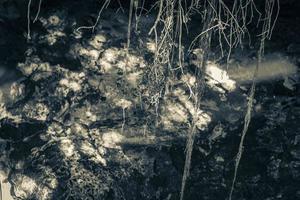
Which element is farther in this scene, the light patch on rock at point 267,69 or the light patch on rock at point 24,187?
Result: the light patch on rock at point 24,187

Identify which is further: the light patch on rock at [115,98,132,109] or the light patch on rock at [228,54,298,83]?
the light patch on rock at [115,98,132,109]

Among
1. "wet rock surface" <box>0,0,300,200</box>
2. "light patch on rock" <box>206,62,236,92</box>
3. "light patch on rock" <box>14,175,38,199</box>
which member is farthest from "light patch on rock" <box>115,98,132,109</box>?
"light patch on rock" <box>14,175,38,199</box>

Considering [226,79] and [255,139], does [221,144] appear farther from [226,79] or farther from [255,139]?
[226,79]

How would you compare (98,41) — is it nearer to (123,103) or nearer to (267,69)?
(123,103)

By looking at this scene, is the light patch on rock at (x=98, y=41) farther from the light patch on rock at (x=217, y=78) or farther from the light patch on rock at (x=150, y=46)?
the light patch on rock at (x=217, y=78)

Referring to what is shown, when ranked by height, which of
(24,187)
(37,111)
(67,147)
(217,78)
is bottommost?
(24,187)

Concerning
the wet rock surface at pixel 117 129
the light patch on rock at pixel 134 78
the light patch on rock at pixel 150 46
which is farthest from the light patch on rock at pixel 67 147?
the light patch on rock at pixel 150 46

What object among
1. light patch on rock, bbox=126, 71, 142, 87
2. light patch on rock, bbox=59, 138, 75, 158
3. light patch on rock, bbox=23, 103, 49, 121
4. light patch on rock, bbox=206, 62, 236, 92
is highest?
light patch on rock, bbox=206, 62, 236, 92

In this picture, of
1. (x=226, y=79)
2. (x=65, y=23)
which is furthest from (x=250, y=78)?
(x=65, y=23)

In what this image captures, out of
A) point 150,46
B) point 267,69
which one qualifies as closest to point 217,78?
point 267,69

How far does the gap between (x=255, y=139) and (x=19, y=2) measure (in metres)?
1.15

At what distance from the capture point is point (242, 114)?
2111 millimetres

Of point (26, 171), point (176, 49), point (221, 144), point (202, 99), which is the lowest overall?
point (26, 171)

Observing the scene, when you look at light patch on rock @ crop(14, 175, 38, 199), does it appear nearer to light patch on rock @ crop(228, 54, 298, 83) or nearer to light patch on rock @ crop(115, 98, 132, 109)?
light patch on rock @ crop(115, 98, 132, 109)
